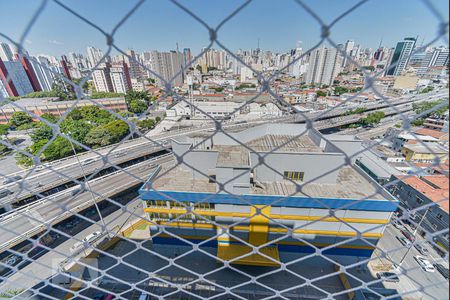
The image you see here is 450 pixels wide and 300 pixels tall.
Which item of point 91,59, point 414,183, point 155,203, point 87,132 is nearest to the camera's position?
point 155,203

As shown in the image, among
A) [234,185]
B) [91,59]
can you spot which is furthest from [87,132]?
[91,59]

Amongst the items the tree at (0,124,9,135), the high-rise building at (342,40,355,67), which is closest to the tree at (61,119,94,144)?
the tree at (0,124,9,135)

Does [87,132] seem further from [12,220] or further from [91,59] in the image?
[91,59]

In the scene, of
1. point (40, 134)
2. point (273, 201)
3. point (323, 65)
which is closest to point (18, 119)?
point (40, 134)

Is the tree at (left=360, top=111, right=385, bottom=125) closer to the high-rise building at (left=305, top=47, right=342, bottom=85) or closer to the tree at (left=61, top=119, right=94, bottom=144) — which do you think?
the high-rise building at (left=305, top=47, right=342, bottom=85)

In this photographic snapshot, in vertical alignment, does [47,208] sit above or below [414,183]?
below

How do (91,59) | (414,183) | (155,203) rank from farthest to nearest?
1. (91,59)
2. (414,183)
3. (155,203)
